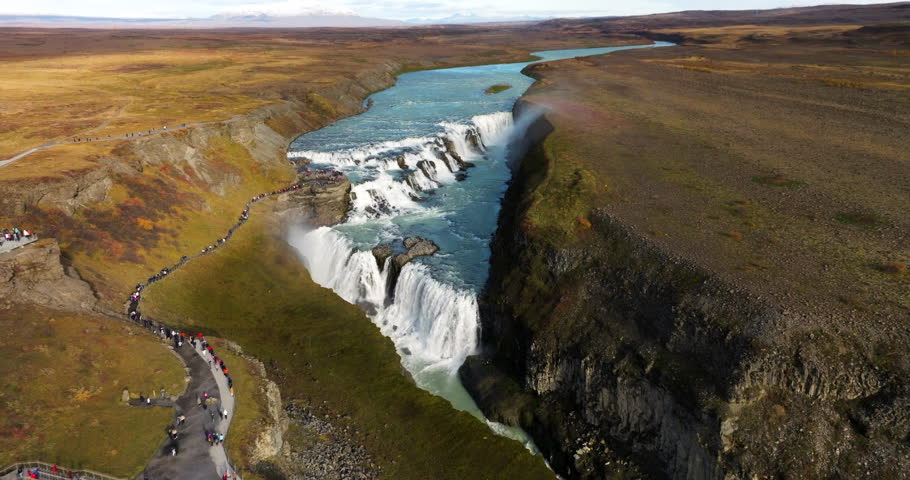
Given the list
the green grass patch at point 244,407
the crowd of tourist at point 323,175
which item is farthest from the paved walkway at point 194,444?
the crowd of tourist at point 323,175

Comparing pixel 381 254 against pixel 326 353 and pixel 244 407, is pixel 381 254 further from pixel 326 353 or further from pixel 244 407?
pixel 244 407

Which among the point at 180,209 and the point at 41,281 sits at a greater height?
the point at 180,209

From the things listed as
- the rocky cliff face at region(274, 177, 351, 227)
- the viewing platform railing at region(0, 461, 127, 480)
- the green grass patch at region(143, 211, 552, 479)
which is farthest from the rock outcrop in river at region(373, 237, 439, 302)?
the viewing platform railing at region(0, 461, 127, 480)

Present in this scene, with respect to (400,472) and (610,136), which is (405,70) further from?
(400,472)

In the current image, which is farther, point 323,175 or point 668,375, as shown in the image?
point 323,175

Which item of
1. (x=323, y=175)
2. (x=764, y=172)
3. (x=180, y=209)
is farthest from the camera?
(x=323, y=175)

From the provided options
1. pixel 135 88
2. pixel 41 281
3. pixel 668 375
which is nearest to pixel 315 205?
pixel 41 281

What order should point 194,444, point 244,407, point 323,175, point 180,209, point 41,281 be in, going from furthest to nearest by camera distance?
1. point 323,175
2. point 180,209
3. point 41,281
4. point 244,407
5. point 194,444

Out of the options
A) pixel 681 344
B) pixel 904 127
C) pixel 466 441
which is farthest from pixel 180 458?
pixel 904 127
